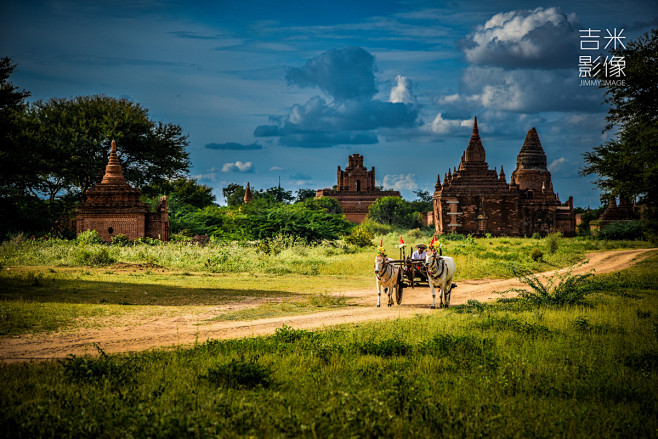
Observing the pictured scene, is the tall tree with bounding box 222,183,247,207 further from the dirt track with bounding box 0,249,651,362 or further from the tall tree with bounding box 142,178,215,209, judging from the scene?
the dirt track with bounding box 0,249,651,362

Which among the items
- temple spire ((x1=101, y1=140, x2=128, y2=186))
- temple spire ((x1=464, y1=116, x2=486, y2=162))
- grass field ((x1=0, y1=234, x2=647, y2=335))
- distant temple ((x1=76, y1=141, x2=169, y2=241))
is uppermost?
temple spire ((x1=464, y1=116, x2=486, y2=162))

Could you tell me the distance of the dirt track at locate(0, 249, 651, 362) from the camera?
28.1 feet

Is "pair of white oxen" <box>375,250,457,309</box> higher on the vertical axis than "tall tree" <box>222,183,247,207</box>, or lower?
lower

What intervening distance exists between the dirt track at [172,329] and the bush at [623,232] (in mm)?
26716

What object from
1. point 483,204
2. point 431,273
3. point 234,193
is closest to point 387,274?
point 431,273

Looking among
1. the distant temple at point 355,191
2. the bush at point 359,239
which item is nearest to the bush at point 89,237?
the bush at point 359,239

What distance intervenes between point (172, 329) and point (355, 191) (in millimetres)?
56044

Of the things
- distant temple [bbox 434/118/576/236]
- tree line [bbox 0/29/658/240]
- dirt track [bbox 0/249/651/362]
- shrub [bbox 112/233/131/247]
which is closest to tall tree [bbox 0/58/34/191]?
tree line [bbox 0/29/658/240]

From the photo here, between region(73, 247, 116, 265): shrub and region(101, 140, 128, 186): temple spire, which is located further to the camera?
region(101, 140, 128, 186): temple spire

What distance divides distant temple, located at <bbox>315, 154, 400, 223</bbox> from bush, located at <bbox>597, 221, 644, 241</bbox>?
29.5 m

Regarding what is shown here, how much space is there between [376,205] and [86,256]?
43035 mm

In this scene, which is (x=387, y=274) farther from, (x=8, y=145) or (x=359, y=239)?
(x=359, y=239)

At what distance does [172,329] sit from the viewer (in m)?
10.2

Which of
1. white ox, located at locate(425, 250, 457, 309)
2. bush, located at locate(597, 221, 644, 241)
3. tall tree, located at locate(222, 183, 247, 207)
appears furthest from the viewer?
tall tree, located at locate(222, 183, 247, 207)
